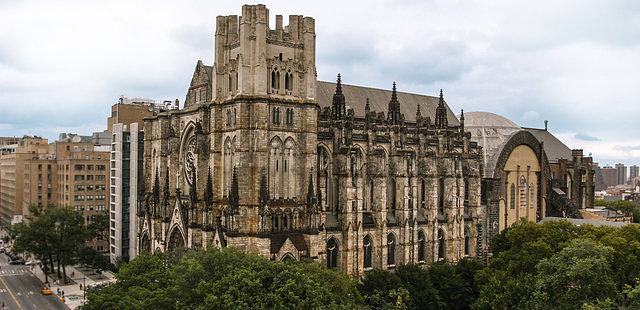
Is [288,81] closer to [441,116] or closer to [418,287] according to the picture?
[418,287]

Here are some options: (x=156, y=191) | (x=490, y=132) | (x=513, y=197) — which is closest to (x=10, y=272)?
(x=156, y=191)

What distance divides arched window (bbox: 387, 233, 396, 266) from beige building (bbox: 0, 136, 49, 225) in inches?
4331

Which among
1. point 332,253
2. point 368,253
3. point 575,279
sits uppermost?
point 575,279

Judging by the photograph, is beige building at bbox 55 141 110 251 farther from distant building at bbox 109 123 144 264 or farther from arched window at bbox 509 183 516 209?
arched window at bbox 509 183 516 209

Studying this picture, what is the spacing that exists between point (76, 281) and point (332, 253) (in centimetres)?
5252

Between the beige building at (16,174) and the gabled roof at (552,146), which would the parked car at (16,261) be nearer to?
the beige building at (16,174)

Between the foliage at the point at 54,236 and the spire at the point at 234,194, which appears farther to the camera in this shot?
the foliage at the point at 54,236

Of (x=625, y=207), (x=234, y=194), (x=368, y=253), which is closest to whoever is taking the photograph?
(x=234, y=194)

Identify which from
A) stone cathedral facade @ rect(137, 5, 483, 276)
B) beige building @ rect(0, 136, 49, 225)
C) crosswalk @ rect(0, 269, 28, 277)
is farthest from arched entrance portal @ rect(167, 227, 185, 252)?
beige building @ rect(0, 136, 49, 225)

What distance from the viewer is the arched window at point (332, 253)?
233 ft

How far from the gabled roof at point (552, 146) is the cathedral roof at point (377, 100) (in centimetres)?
2547

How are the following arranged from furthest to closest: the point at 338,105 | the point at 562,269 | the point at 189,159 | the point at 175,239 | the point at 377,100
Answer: the point at 377,100, the point at 189,159, the point at 175,239, the point at 338,105, the point at 562,269

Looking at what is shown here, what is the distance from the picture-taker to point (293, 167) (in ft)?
224

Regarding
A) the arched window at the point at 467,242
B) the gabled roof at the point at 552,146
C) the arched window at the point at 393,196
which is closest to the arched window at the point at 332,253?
the arched window at the point at 393,196
